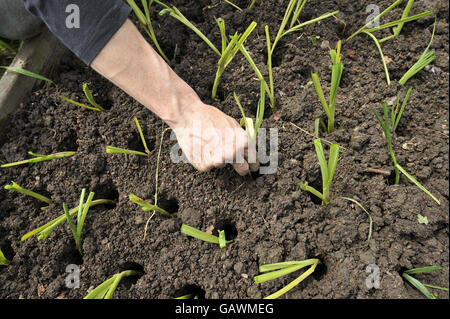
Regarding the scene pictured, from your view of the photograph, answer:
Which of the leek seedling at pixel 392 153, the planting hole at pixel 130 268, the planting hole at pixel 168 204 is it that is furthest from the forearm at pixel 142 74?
the leek seedling at pixel 392 153

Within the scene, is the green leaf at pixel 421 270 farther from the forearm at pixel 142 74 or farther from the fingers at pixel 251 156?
the forearm at pixel 142 74

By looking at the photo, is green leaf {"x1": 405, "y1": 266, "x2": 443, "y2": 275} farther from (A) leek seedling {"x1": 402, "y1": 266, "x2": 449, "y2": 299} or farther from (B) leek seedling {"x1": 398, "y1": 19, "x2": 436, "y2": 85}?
(B) leek seedling {"x1": 398, "y1": 19, "x2": 436, "y2": 85}

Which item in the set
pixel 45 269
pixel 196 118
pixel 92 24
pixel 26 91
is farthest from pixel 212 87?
pixel 45 269

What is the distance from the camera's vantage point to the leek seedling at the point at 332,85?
0.95 meters

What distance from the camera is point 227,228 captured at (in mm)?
1128

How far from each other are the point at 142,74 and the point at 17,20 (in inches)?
24.5

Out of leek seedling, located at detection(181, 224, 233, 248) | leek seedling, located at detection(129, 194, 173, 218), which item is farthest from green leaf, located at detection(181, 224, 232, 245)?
leek seedling, located at detection(129, 194, 173, 218)

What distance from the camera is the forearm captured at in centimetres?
98

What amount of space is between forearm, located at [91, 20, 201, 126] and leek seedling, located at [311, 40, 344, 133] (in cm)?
38

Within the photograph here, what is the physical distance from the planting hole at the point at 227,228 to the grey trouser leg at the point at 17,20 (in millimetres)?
1012

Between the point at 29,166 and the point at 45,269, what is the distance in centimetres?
39

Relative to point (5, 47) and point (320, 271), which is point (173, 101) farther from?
point (5, 47)

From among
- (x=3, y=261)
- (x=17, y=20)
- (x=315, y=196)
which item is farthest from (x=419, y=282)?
(x=17, y=20)
